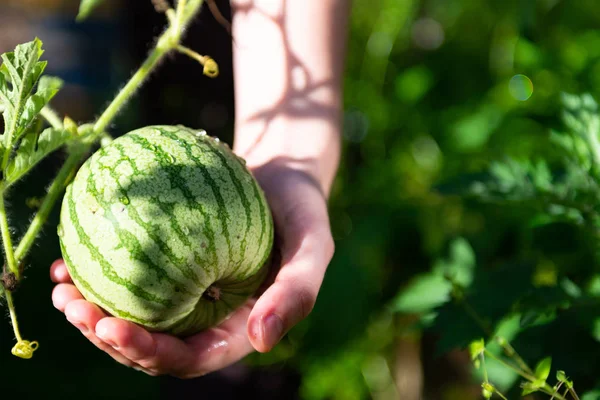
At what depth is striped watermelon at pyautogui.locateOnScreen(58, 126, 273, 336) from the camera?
66.1 inches

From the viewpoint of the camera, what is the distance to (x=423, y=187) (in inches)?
147

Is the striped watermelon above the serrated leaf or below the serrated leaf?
below

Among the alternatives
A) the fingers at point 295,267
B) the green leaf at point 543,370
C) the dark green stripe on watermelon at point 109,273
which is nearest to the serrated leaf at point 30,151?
the dark green stripe on watermelon at point 109,273

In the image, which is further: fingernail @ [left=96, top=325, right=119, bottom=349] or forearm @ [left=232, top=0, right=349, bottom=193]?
forearm @ [left=232, top=0, right=349, bottom=193]

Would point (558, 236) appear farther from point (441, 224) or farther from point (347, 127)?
point (347, 127)

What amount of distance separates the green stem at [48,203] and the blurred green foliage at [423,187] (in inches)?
46.2

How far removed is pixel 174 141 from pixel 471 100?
2.33 m

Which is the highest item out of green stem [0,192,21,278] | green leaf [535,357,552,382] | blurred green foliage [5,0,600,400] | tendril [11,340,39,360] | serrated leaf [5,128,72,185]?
serrated leaf [5,128,72,185]

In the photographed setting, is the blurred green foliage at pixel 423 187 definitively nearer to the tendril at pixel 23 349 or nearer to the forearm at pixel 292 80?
the forearm at pixel 292 80

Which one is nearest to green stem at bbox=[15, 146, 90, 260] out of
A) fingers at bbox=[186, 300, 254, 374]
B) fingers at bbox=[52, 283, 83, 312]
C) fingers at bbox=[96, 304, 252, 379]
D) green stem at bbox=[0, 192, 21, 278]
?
green stem at bbox=[0, 192, 21, 278]

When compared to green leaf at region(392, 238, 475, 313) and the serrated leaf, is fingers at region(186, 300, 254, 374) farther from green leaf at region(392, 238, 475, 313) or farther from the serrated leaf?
the serrated leaf

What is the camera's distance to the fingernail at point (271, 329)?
162 cm

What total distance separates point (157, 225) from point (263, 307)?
13.7 inches

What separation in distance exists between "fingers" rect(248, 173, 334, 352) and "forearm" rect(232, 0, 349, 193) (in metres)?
0.33
